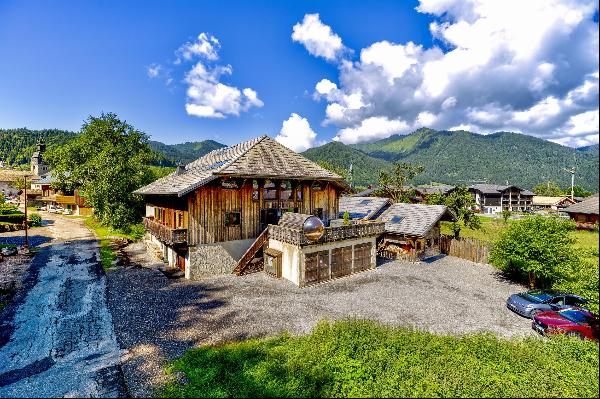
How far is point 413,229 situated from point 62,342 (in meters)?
26.7

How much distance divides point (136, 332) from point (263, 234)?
1142 centimetres

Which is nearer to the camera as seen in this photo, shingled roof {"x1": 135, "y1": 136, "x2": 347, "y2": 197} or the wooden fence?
shingled roof {"x1": 135, "y1": 136, "x2": 347, "y2": 197}

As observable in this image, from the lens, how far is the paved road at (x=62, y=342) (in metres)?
10.5

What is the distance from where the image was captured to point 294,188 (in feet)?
86.4

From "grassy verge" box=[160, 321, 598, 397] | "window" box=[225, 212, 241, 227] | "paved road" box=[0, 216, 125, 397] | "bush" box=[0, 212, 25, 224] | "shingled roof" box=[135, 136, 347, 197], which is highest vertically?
"shingled roof" box=[135, 136, 347, 197]

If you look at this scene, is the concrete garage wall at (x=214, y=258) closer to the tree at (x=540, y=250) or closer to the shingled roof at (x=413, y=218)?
the shingled roof at (x=413, y=218)

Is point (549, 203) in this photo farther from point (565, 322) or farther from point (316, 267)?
point (316, 267)

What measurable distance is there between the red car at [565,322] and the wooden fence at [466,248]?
43.6ft

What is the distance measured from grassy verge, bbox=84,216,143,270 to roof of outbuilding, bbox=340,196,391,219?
2401 centimetres

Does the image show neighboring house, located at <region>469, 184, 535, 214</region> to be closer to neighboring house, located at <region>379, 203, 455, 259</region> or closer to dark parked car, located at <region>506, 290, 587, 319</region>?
neighboring house, located at <region>379, 203, 455, 259</region>

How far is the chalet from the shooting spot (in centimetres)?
2175

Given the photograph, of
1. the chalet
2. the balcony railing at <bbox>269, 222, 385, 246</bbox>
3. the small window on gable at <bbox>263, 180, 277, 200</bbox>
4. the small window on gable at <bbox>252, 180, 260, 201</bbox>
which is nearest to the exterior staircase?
the chalet

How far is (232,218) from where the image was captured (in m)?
23.7

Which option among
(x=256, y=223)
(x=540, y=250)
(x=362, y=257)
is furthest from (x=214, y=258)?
(x=540, y=250)
